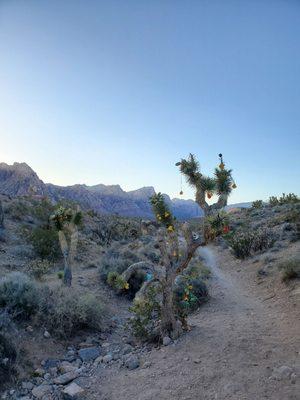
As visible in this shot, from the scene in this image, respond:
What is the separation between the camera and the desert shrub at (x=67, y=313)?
9062 mm

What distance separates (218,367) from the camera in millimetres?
6719

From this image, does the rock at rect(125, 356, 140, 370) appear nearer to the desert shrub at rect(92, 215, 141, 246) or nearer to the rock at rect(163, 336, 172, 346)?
the rock at rect(163, 336, 172, 346)

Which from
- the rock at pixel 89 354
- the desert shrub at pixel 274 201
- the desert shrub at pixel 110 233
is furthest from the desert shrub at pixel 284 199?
the rock at pixel 89 354

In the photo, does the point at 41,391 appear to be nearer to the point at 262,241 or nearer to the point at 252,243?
the point at 262,241

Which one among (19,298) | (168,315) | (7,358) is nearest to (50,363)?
(7,358)

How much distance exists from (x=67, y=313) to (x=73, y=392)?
286 cm

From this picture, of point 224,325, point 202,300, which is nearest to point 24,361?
point 224,325

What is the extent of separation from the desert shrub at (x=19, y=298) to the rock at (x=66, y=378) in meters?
2.06

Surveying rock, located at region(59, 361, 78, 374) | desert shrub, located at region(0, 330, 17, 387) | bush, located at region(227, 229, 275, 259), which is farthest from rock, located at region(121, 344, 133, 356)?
bush, located at region(227, 229, 275, 259)

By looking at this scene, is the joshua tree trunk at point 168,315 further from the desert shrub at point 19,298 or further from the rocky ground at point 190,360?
the desert shrub at point 19,298

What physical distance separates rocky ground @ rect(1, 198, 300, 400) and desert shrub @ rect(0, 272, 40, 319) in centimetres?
43

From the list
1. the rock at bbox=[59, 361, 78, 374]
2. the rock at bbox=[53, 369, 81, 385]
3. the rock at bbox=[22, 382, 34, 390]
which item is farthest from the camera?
the rock at bbox=[59, 361, 78, 374]

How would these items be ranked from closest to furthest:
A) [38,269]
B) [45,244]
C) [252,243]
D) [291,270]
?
[291,270] → [38,269] → [45,244] → [252,243]

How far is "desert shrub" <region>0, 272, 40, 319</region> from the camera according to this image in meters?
9.02
